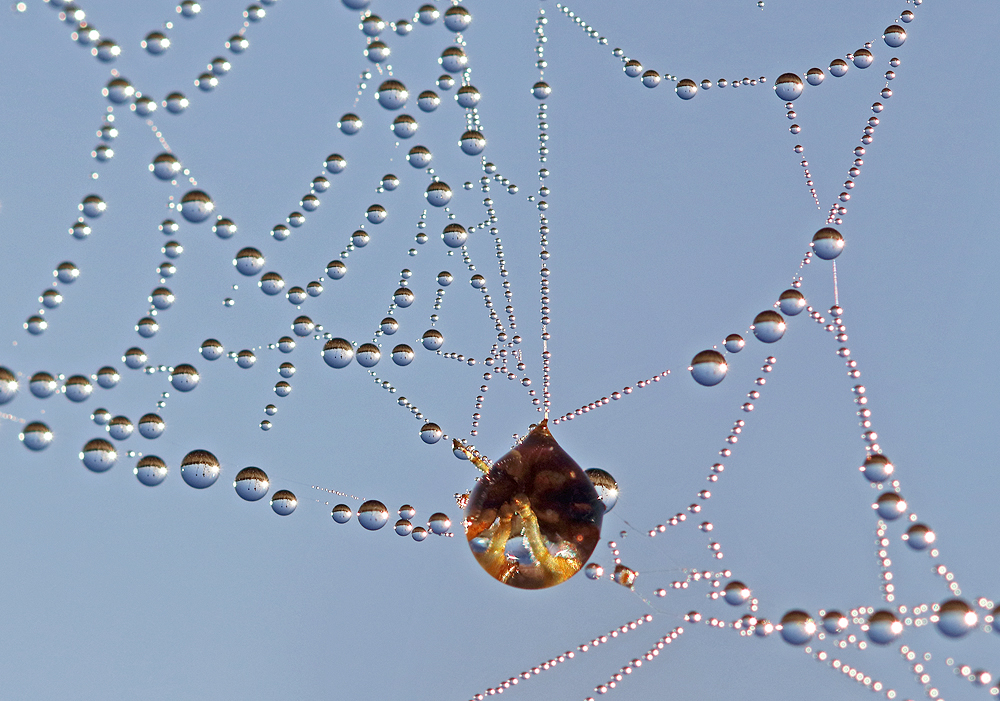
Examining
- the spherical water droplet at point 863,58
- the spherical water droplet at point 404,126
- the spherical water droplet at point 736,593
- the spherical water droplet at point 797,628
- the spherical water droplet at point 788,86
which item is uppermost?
the spherical water droplet at point 863,58

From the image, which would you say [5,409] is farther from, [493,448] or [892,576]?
[892,576]

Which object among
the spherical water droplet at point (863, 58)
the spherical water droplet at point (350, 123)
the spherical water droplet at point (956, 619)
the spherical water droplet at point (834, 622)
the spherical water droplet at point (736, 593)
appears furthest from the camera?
the spherical water droplet at point (863, 58)

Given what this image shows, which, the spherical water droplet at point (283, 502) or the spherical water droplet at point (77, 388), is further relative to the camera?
the spherical water droplet at point (283, 502)

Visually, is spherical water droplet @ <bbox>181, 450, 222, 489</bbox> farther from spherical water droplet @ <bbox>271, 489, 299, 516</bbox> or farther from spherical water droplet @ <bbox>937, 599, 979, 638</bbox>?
spherical water droplet @ <bbox>937, 599, 979, 638</bbox>

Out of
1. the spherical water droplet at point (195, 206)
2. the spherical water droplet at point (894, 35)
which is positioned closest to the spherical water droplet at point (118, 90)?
the spherical water droplet at point (195, 206)

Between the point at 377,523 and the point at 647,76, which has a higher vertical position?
the point at 647,76

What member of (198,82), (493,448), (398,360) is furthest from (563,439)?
(198,82)

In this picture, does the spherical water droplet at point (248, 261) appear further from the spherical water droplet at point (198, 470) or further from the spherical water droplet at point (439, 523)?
the spherical water droplet at point (439, 523)
